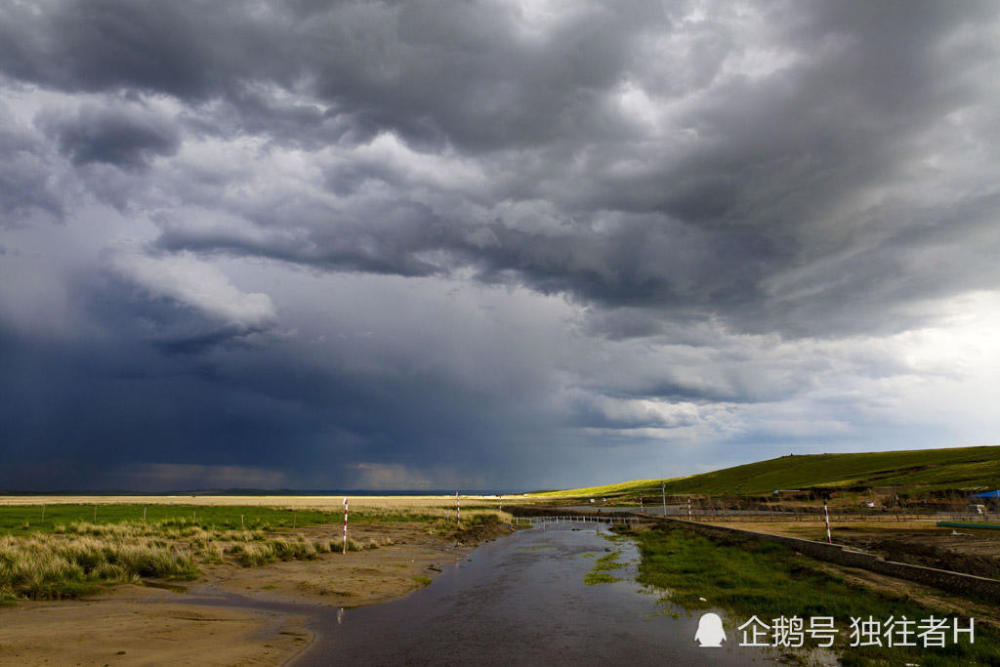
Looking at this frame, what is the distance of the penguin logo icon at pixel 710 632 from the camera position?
1157 centimetres

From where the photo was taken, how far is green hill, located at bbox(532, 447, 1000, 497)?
87750 mm

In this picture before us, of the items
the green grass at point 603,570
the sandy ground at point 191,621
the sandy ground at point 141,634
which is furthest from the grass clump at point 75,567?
the green grass at point 603,570

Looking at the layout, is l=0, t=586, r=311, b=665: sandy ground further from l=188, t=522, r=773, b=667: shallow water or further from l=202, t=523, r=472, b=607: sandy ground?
l=202, t=523, r=472, b=607: sandy ground

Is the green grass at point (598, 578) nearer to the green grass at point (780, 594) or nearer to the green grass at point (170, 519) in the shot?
the green grass at point (780, 594)

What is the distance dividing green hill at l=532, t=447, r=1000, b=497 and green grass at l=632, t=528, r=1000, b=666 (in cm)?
6834

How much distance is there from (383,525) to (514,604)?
35669 millimetres

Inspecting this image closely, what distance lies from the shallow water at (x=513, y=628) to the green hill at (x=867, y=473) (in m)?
78.8

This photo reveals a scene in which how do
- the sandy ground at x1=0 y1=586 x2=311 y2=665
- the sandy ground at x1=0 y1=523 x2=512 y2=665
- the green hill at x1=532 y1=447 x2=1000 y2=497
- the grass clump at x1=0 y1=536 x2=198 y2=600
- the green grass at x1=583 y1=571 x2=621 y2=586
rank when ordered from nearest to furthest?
1. the sandy ground at x1=0 y1=586 x2=311 y2=665
2. the sandy ground at x1=0 y1=523 x2=512 y2=665
3. the grass clump at x1=0 y1=536 x2=198 y2=600
4. the green grass at x1=583 y1=571 x2=621 y2=586
5. the green hill at x1=532 y1=447 x2=1000 y2=497

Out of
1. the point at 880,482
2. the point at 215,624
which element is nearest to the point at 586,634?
the point at 215,624

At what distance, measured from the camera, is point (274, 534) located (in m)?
36.6

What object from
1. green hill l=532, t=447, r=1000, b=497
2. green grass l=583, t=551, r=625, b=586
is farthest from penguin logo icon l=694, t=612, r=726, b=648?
green hill l=532, t=447, r=1000, b=497

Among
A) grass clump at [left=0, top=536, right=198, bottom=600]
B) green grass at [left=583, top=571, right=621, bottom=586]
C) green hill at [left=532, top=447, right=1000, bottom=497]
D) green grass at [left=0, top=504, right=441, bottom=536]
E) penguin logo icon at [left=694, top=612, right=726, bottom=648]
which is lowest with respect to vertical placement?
green hill at [left=532, top=447, right=1000, bottom=497]

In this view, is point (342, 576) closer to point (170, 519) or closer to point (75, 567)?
point (75, 567)

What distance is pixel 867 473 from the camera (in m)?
119
